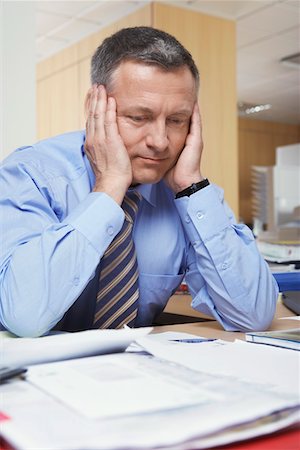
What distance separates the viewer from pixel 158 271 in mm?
1231

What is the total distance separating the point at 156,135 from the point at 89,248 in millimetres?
282

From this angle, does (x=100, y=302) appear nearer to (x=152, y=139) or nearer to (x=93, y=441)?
(x=152, y=139)

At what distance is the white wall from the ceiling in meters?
1.68

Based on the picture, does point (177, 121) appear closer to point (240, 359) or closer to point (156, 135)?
point (156, 135)

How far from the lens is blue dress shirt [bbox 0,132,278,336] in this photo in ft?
3.00

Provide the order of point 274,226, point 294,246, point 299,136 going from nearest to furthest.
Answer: point 294,246 → point 274,226 → point 299,136

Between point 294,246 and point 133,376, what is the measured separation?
1.55m

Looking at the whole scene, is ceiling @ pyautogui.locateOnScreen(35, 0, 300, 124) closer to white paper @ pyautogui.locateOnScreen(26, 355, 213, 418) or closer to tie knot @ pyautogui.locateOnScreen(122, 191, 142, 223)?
tie knot @ pyautogui.locateOnScreen(122, 191, 142, 223)

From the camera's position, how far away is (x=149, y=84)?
3.59 feet

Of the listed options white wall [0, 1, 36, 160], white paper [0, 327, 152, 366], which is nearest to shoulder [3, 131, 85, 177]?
white paper [0, 327, 152, 366]

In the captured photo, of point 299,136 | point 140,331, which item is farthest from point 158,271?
point 299,136

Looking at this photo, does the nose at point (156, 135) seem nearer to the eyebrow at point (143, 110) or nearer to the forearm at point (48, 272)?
the eyebrow at point (143, 110)

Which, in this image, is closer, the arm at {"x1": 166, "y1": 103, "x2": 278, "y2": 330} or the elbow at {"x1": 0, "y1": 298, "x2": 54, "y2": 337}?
the elbow at {"x1": 0, "y1": 298, "x2": 54, "y2": 337}

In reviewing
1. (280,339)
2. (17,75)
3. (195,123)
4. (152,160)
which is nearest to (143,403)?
(280,339)
